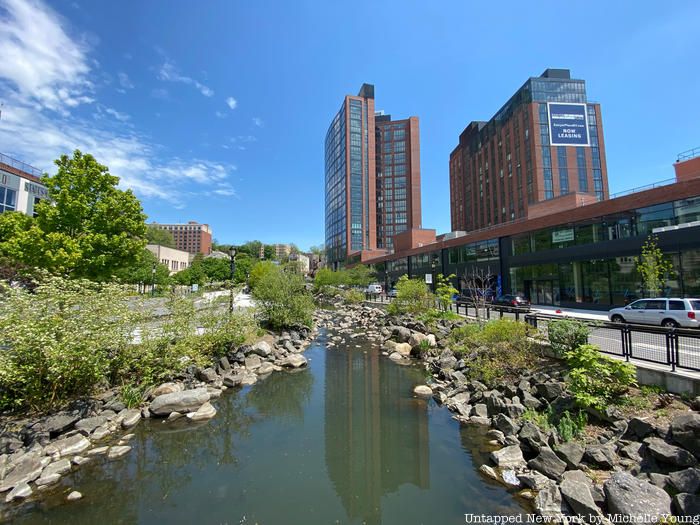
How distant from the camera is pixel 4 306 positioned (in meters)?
7.29

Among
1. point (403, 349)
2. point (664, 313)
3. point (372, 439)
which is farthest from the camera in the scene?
point (403, 349)

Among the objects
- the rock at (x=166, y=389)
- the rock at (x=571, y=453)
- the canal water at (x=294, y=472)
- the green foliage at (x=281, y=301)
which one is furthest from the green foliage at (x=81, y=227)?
the rock at (x=571, y=453)

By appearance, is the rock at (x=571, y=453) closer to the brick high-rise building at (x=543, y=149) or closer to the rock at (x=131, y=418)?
the rock at (x=131, y=418)

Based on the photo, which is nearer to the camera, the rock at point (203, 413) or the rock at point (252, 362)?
the rock at point (203, 413)

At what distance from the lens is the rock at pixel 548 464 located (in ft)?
19.6

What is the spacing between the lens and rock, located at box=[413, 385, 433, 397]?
36.5ft

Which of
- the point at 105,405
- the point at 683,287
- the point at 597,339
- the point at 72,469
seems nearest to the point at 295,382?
the point at 105,405

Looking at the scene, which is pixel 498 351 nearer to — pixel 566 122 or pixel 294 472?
pixel 294 472

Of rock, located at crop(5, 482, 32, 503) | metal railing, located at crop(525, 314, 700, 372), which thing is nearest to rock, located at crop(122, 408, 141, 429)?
rock, located at crop(5, 482, 32, 503)

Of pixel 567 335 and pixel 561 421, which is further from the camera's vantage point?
pixel 567 335

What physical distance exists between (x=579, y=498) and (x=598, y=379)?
388cm

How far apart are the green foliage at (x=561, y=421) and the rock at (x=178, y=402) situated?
926cm

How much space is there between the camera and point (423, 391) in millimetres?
11234

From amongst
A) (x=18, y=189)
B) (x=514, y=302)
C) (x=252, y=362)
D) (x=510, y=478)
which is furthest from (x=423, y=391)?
(x=18, y=189)
